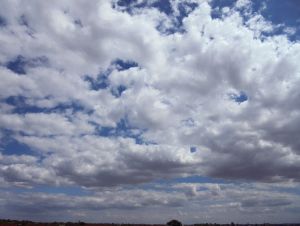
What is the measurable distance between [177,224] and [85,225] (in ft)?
49.9

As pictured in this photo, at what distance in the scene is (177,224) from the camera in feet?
179

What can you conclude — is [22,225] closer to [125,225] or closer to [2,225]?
[2,225]

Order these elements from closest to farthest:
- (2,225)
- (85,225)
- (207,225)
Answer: (2,225) → (85,225) → (207,225)

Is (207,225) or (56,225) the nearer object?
(56,225)

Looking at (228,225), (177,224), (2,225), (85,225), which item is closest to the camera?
(2,225)

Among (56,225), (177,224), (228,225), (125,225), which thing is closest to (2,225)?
(56,225)

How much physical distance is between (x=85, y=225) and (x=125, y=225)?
771 cm

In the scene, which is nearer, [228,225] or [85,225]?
[85,225]

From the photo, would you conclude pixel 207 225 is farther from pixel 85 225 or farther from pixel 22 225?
pixel 22 225

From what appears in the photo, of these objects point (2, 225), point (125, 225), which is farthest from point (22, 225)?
point (125, 225)

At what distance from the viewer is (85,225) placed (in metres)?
45.0

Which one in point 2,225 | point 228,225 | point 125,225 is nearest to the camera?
point 2,225

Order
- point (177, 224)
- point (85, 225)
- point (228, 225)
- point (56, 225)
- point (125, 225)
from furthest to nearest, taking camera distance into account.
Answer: point (228, 225)
point (177, 224)
point (125, 225)
point (85, 225)
point (56, 225)

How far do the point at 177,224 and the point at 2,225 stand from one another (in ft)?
83.4
